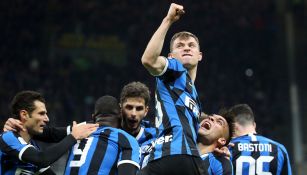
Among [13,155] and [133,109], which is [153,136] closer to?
[133,109]

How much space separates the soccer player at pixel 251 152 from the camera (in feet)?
18.6

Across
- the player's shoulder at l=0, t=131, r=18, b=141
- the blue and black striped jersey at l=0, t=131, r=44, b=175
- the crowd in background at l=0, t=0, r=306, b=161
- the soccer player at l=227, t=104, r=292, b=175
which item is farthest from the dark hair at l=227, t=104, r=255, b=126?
the crowd in background at l=0, t=0, r=306, b=161

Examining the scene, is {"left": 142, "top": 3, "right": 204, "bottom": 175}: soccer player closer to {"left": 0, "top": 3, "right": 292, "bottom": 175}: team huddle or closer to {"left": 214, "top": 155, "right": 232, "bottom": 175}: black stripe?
{"left": 0, "top": 3, "right": 292, "bottom": 175}: team huddle

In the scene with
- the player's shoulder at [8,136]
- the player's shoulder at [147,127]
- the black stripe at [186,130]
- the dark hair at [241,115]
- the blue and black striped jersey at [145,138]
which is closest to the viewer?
the black stripe at [186,130]

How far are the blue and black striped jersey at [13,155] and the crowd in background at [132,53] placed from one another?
1065 cm

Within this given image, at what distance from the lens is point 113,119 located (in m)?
5.04

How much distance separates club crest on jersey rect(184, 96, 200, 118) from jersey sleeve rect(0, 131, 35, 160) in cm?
129

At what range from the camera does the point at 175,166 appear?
171 inches

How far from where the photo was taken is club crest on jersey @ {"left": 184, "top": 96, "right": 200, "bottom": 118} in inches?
178

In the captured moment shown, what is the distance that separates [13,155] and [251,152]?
7.09 feet

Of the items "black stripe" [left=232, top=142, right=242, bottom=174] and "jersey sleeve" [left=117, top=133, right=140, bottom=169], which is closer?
"jersey sleeve" [left=117, top=133, right=140, bottom=169]

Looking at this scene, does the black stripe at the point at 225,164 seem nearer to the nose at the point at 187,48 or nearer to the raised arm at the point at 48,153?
the nose at the point at 187,48

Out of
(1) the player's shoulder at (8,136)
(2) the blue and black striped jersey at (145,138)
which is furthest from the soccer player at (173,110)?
(1) the player's shoulder at (8,136)

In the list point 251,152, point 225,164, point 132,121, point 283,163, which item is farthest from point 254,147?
point 132,121
